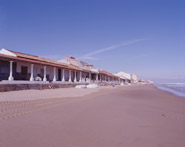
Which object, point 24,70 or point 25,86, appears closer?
point 25,86

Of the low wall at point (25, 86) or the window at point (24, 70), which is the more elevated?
the window at point (24, 70)

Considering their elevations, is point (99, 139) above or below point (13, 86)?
below

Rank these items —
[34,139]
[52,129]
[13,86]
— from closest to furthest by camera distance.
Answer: [34,139], [52,129], [13,86]

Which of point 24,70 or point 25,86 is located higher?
point 24,70

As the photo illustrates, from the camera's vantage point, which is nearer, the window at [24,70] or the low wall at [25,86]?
the low wall at [25,86]

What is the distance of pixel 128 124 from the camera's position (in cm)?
460

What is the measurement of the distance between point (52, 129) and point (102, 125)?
4.39 ft

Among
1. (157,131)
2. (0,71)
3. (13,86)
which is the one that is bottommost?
(157,131)

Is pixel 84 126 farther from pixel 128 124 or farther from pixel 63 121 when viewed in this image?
pixel 128 124

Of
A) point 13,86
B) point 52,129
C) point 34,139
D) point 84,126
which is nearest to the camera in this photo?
point 34,139

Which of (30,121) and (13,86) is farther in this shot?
(13,86)

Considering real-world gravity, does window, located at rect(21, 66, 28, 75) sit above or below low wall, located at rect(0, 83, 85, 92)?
above

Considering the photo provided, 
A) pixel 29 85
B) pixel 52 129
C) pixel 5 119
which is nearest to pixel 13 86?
pixel 29 85

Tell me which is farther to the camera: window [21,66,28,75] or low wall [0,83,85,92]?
window [21,66,28,75]
